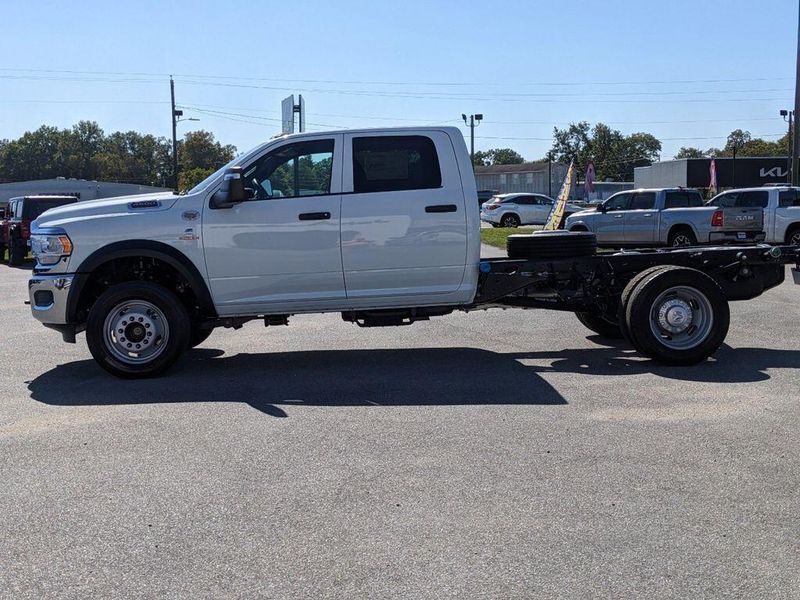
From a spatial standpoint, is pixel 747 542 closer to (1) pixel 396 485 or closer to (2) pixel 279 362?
(1) pixel 396 485

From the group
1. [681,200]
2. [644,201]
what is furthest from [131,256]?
[681,200]

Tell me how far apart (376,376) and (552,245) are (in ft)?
7.51

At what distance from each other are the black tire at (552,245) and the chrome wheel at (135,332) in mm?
3575

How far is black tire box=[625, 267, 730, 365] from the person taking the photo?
8.57m

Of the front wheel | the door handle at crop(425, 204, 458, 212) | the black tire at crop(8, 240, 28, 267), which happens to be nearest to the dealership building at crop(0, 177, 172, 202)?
the front wheel

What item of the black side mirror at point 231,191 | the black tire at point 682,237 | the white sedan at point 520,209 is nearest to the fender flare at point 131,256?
the black side mirror at point 231,191

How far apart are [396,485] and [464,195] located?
3.99 meters

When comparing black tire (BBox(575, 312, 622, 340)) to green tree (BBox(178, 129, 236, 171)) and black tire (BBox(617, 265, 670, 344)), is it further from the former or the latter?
green tree (BBox(178, 129, 236, 171))

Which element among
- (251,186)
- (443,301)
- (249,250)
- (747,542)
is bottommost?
(747,542)

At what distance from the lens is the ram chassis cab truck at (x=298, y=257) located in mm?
8289

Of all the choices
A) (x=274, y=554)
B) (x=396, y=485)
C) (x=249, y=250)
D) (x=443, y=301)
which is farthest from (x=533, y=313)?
(x=274, y=554)

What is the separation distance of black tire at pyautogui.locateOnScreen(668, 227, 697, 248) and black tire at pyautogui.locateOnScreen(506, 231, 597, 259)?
15201 millimetres

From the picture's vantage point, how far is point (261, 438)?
6.16 metres

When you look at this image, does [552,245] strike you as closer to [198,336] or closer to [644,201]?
[198,336]
